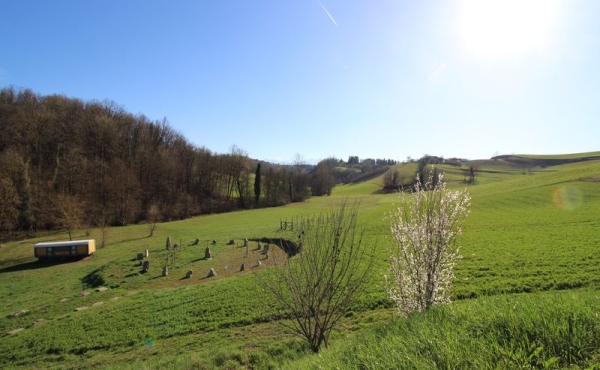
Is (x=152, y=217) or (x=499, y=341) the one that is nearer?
(x=499, y=341)

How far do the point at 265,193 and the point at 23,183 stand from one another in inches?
1946

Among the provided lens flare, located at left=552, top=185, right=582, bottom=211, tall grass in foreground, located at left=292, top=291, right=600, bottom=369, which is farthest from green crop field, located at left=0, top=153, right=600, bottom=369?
lens flare, located at left=552, top=185, right=582, bottom=211

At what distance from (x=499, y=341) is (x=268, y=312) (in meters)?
10.8

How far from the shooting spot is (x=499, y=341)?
11.4ft

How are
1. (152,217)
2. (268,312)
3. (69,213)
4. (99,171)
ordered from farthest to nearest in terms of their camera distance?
(99,171) → (152,217) → (69,213) → (268,312)

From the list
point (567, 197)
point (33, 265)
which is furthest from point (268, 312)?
point (567, 197)

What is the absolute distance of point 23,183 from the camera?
134 feet

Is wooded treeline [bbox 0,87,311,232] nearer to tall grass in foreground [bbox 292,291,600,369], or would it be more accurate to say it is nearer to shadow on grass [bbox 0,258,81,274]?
shadow on grass [bbox 0,258,81,274]

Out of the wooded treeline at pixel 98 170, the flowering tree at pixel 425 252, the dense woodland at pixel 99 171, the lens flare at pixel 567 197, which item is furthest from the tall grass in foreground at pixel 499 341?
the lens flare at pixel 567 197

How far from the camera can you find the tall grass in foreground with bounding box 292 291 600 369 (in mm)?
3064

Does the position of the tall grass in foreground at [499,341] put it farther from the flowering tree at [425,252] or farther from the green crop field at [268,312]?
the flowering tree at [425,252]

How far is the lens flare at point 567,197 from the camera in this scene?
3928cm

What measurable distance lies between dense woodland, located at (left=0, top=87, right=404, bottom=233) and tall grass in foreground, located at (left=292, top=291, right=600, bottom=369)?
40.6 meters

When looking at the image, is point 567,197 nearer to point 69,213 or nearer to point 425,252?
point 425,252
